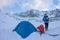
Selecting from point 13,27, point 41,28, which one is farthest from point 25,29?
point 13,27

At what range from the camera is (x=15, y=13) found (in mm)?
6887

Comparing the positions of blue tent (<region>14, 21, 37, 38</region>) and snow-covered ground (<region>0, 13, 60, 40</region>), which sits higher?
blue tent (<region>14, 21, 37, 38</region>)

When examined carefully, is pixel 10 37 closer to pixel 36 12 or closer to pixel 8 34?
pixel 8 34

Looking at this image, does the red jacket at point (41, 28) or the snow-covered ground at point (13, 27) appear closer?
the snow-covered ground at point (13, 27)

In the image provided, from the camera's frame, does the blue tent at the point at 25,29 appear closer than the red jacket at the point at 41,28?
Yes

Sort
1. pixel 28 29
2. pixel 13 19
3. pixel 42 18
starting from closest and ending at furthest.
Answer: pixel 28 29, pixel 42 18, pixel 13 19

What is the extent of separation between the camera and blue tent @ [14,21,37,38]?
19.2 ft

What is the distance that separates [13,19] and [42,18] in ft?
3.95

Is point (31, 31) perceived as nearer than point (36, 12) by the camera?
Yes

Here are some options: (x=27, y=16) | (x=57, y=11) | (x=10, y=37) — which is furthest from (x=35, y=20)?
(x=10, y=37)

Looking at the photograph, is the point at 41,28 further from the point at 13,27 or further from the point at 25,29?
the point at 13,27

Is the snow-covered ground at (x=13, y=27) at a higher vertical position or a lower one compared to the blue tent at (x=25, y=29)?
lower

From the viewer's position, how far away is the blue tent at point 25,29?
5.85 m

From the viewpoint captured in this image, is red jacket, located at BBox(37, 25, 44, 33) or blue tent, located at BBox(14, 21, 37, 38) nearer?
blue tent, located at BBox(14, 21, 37, 38)
